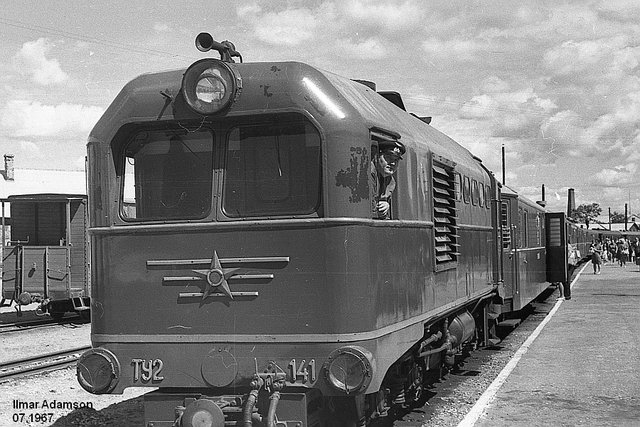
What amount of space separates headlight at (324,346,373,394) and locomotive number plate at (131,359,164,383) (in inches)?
47.8

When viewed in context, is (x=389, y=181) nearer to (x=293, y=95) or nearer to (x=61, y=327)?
(x=293, y=95)

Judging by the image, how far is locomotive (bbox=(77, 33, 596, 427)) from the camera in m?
5.16

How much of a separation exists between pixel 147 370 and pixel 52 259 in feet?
41.2

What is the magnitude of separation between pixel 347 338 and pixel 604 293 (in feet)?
68.1

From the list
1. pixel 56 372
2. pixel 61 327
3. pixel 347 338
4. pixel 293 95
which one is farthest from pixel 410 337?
pixel 61 327

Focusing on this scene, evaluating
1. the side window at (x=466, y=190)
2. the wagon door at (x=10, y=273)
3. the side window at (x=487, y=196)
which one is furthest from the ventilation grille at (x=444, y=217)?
the wagon door at (x=10, y=273)

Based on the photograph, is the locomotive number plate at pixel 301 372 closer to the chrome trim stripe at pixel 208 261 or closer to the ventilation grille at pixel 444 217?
the chrome trim stripe at pixel 208 261

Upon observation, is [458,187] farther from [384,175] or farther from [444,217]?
[384,175]

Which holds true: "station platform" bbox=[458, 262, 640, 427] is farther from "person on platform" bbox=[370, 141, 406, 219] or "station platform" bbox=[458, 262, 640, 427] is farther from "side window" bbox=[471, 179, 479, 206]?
"person on platform" bbox=[370, 141, 406, 219]

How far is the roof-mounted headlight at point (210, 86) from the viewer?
5.34 meters

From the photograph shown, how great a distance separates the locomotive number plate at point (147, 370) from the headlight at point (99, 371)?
13 centimetres

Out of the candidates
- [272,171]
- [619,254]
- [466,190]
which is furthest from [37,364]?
[619,254]

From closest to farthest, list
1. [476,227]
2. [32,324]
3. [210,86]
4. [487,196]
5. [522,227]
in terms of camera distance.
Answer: [210,86] < [476,227] < [487,196] < [522,227] < [32,324]

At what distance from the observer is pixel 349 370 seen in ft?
16.5
